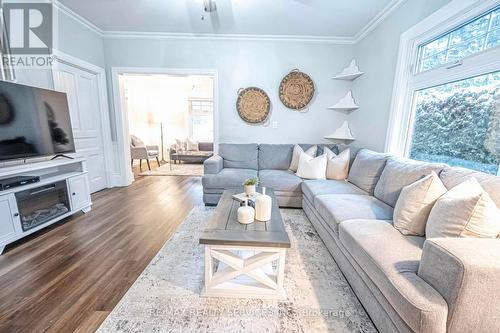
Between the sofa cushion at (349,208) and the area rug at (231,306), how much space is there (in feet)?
1.40

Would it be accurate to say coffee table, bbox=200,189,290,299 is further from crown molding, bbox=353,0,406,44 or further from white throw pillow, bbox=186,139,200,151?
white throw pillow, bbox=186,139,200,151

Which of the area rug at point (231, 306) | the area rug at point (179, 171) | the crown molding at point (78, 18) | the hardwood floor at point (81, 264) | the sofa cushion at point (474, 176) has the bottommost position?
the hardwood floor at point (81, 264)

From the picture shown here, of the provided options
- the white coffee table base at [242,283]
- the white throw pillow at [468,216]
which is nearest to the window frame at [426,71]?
the white throw pillow at [468,216]

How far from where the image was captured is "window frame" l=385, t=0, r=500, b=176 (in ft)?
5.47

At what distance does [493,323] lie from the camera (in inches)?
34.9

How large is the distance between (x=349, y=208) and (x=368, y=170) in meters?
0.77

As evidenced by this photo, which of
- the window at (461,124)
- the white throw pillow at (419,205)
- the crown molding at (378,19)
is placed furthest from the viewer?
the crown molding at (378,19)

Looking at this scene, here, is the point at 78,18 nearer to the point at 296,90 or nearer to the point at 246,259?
the point at 296,90

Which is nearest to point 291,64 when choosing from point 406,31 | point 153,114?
A: point 406,31

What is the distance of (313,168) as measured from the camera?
288 cm

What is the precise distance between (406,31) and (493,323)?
2741 millimetres

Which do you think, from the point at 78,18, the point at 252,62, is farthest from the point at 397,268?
the point at 78,18

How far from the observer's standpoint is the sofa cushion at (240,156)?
344cm

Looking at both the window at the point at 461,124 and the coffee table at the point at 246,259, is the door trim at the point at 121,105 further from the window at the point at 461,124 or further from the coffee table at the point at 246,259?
the window at the point at 461,124
